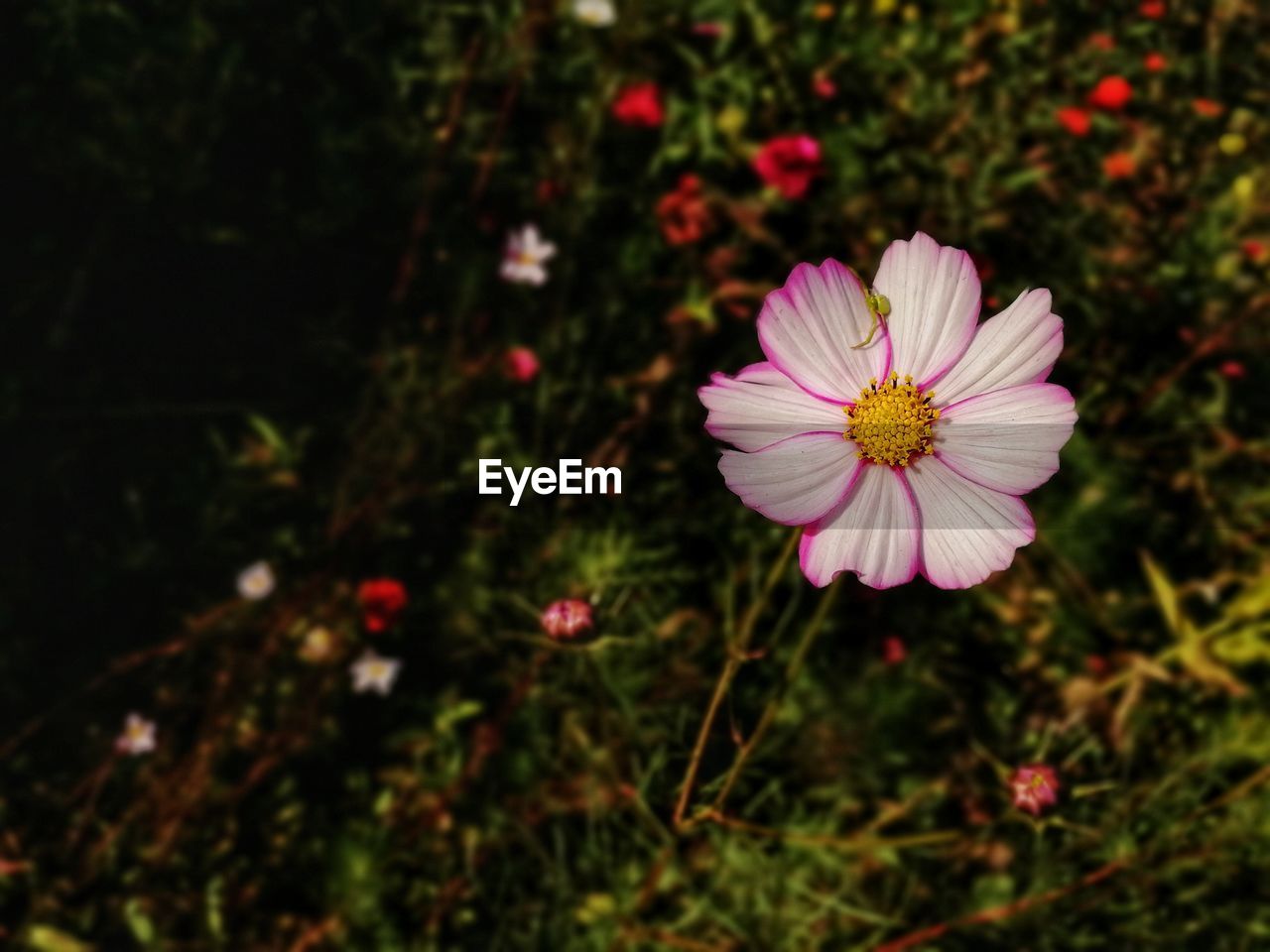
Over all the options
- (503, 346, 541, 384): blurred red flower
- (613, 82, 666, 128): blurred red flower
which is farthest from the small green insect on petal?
(613, 82, 666, 128): blurred red flower

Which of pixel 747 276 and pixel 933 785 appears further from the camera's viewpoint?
pixel 747 276

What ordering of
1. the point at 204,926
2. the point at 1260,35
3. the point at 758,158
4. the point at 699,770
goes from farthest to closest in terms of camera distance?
the point at 1260,35 < the point at 758,158 < the point at 204,926 < the point at 699,770

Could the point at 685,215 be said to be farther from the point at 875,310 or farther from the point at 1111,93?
the point at 875,310

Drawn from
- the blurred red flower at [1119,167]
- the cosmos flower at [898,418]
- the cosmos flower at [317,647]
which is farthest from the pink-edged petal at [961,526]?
the blurred red flower at [1119,167]

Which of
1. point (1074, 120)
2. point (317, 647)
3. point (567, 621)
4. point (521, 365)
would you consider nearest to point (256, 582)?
point (317, 647)

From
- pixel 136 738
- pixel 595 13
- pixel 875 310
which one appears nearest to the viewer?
pixel 875 310

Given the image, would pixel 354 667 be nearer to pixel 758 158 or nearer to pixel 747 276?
pixel 747 276

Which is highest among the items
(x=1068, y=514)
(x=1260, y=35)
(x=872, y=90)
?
(x=1260, y=35)

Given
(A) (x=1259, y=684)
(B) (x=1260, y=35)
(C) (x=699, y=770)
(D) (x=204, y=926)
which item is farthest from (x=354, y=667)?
(B) (x=1260, y=35)
